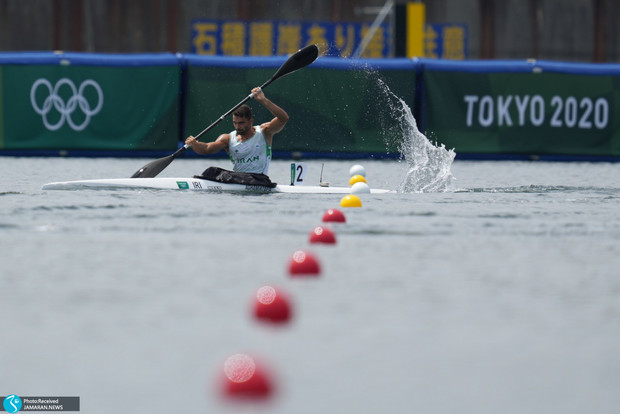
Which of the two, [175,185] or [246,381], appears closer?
[246,381]

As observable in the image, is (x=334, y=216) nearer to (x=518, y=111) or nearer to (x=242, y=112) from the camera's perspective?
(x=242, y=112)

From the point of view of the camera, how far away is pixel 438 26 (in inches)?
1190

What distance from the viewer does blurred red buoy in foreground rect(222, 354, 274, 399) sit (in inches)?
177

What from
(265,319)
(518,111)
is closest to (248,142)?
(265,319)

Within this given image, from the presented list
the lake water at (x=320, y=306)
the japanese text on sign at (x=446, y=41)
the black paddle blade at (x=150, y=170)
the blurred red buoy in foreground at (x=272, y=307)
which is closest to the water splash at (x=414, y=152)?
the lake water at (x=320, y=306)

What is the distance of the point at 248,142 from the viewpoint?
557 inches

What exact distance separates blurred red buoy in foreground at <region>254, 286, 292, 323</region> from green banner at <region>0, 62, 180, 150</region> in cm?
1560

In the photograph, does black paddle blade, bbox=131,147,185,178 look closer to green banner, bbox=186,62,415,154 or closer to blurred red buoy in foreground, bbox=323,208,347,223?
blurred red buoy in foreground, bbox=323,208,347,223

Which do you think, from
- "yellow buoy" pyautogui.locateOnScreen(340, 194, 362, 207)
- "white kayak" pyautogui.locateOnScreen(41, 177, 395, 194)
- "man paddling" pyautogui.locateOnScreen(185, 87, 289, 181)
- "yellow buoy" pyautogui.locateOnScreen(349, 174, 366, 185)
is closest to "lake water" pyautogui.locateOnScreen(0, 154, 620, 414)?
"yellow buoy" pyautogui.locateOnScreen(340, 194, 362, 207)

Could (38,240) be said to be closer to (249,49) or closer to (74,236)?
(74,236)

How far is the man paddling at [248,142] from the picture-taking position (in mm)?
14117

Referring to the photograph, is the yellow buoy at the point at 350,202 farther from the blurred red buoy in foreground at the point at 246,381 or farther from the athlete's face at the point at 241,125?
the blurred red buoy in foreground at the point at 246,381

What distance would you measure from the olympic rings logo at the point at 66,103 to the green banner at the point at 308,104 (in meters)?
1.69

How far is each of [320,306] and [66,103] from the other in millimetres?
15505
